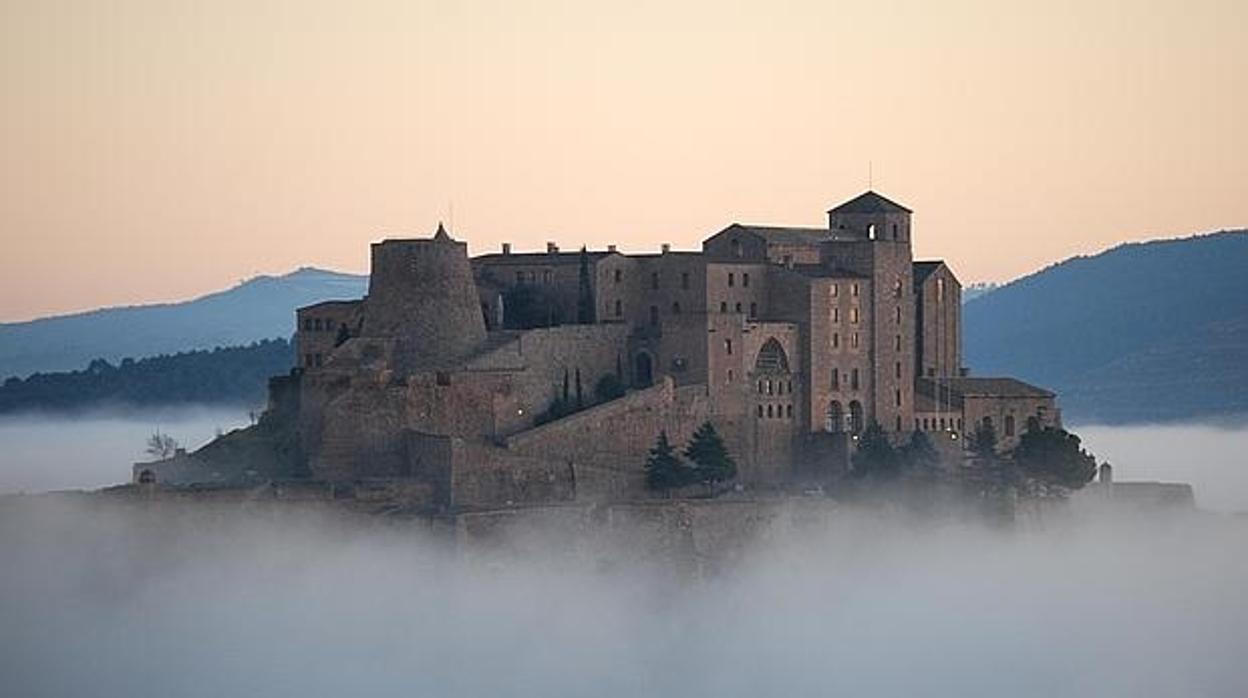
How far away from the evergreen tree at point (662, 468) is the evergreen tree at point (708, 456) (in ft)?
1.32

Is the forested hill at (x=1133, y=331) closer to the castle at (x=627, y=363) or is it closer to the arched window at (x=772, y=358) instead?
the castle at (x=627, y=363)

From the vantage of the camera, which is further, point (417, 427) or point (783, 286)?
point (783, 286)

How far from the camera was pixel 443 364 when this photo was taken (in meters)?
68.1

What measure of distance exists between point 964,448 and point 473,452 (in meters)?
13.7

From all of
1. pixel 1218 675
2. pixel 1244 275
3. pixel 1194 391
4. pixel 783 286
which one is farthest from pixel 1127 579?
pixel 1244 275

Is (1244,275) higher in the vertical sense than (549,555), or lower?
higher

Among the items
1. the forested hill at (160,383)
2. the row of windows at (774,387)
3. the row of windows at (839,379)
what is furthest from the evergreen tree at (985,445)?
the forested hill at (160,383)

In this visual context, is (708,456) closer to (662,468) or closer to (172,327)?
(662,468)

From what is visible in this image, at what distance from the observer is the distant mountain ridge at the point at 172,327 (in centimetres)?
12775

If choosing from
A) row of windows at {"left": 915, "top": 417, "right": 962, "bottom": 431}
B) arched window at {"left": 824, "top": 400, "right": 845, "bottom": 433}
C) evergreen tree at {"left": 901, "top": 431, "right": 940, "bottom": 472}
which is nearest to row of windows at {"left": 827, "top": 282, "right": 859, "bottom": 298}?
arched window at {"left": 824, "top": 400, "right": 845, "bottom": 433}

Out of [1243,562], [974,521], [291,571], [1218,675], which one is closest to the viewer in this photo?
[291,571]

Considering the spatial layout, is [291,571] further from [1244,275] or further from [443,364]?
[1244,275]

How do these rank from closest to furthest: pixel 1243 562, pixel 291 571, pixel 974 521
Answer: pixel 291 571 < pixel 974 521 < pixel 1243 562

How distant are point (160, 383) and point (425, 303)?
44.2m
